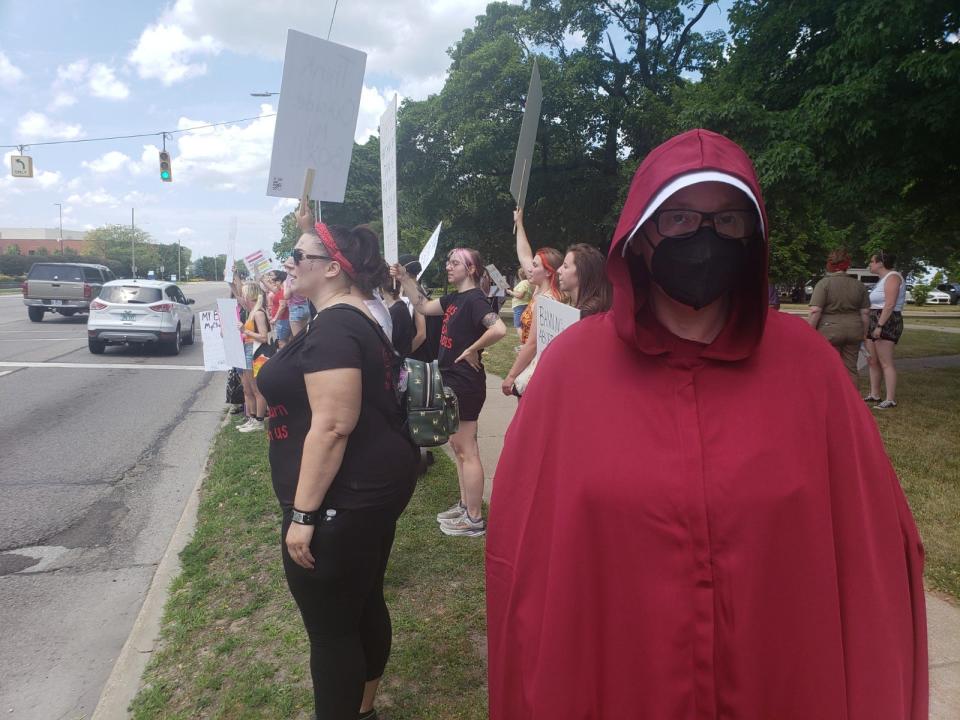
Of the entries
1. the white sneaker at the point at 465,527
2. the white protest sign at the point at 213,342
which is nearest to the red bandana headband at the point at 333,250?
the white sneaker at the point at 465,527

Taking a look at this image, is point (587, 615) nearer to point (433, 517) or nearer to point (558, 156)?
point (433, 517)

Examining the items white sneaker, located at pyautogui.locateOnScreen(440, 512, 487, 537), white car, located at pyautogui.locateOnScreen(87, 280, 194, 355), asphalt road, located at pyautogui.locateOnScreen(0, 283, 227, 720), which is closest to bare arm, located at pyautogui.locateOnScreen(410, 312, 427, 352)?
white sneaker, located at pyautogui.locateOnScreen(440, 512, 487, 537)

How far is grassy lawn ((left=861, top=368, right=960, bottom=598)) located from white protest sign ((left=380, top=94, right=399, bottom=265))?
3.58 meters

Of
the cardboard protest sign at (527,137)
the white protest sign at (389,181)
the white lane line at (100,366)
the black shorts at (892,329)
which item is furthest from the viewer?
the white lane line at (100,366)

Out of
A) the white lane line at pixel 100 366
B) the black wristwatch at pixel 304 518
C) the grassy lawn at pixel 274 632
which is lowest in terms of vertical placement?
the white lane line at pixel 100 366

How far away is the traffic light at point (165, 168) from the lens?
23422mm

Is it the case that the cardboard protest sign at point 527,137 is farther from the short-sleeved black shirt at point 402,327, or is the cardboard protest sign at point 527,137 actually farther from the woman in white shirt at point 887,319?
the woman in white shirt at point 887,319

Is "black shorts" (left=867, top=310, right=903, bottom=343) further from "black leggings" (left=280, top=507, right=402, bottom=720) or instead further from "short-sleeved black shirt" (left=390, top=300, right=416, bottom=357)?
"black leggings" (left=280, top=507, right=402, bottom=720)

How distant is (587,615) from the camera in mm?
1452

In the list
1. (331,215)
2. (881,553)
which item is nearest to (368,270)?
(881,553)

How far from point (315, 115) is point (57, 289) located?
21016 millimetres

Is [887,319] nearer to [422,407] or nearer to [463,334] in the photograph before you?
[463,334]

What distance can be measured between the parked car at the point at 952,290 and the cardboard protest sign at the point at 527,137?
56.5m

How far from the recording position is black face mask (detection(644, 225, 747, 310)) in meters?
1.46
